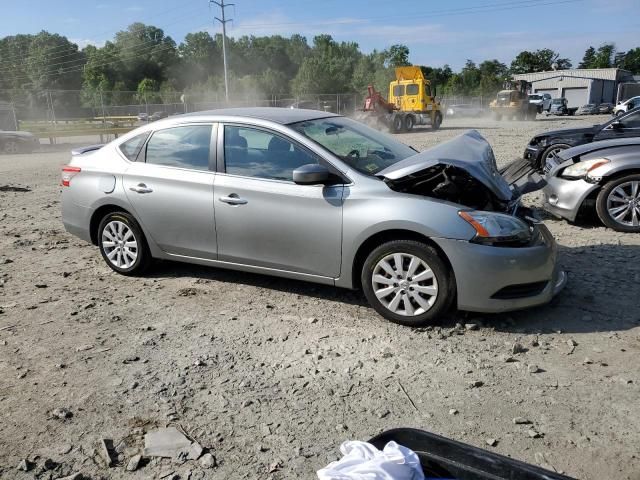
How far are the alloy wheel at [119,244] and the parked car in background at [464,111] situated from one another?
4626 cm

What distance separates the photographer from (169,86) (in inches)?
2936

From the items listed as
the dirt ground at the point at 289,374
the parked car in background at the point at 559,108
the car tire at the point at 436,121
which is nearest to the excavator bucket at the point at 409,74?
the car tire at the point at 436,121

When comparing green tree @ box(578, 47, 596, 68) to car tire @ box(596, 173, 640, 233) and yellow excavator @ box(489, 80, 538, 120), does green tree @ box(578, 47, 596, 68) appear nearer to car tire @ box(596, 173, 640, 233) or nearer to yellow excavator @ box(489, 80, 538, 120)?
yellow excavator @ box(489, 80, 538, 120)

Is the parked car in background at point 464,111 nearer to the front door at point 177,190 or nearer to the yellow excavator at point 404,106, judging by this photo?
the yellow excavator at point 404,106

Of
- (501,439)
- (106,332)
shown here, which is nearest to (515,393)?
(501,439)

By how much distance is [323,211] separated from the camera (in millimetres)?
4453

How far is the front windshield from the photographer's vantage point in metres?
4.68

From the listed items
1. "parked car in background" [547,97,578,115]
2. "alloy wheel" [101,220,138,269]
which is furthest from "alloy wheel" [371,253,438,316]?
"parked car in background" [547,97,578,115]

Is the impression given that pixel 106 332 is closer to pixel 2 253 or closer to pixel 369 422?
pixel 369 422

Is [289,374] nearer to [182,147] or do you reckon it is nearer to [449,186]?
[449,186]

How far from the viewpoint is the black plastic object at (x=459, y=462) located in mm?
1725

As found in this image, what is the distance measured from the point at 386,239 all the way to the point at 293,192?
2.85ft

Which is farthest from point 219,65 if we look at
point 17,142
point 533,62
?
point 17,142

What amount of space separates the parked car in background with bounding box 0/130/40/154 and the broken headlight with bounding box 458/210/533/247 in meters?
22.1
